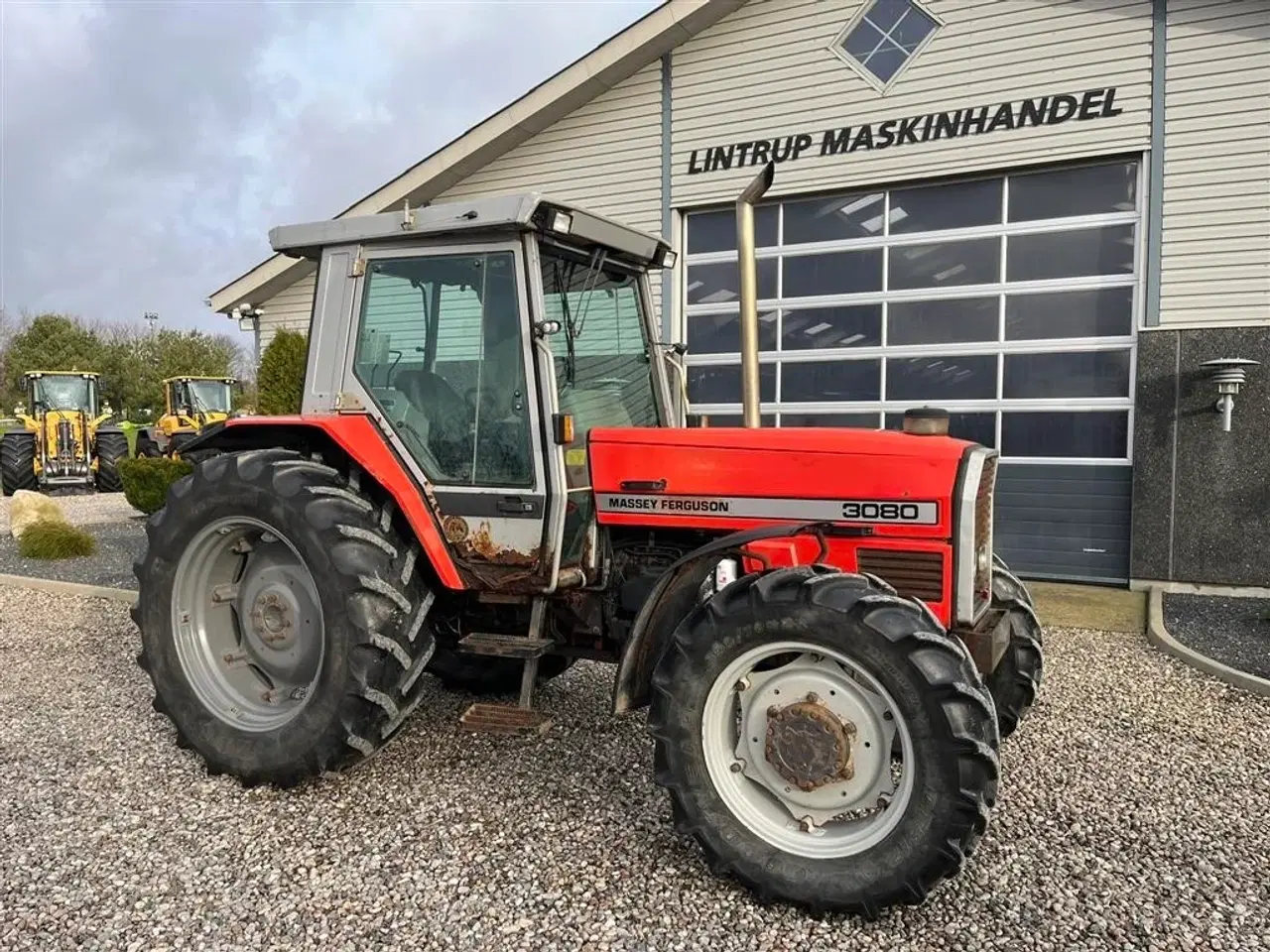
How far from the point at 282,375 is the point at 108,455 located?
11.3 metres

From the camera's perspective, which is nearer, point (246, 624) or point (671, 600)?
point (671, 600)

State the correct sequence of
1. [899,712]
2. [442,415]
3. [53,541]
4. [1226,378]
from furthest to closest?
[53,541] → [1226,378] → [442,415] → [899,712]

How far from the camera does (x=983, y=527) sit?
338 cm

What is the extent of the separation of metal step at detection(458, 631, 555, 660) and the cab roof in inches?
64.1

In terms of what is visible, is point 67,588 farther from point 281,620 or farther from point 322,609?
point 322,609

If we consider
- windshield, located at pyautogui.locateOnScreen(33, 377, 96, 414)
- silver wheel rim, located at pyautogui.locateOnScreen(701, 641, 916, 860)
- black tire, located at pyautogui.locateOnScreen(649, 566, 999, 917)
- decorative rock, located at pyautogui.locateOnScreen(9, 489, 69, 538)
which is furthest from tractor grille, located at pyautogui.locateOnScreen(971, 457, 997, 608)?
windshield, located at pyautogui.locateOnScreen(33, 377, 96, 414)

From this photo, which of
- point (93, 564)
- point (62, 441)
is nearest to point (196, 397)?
point (62, 441)

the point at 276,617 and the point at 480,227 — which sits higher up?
the point at 480,227

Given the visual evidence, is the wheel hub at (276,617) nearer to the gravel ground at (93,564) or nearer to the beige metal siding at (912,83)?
the gravel ground at (93,564)

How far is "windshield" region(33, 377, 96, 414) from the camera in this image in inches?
760

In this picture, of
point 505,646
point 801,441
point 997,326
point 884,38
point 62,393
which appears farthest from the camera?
point 62,393

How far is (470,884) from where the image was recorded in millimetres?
2912

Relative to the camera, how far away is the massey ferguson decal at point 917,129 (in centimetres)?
754

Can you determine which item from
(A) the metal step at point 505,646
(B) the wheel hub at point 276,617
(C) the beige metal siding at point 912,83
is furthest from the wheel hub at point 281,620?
(C) the beige metal siding at point 912,83
